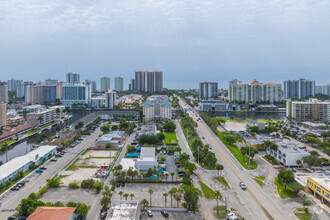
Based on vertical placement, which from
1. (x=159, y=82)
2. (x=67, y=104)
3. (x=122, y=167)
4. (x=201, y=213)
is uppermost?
(x=159, y=82)

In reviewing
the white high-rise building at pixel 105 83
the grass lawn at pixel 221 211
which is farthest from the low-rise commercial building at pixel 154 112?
the white high-rise building at pixel 105 83

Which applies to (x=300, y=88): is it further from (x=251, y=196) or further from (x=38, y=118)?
(x=38, y=118)

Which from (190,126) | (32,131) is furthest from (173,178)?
(32,131)

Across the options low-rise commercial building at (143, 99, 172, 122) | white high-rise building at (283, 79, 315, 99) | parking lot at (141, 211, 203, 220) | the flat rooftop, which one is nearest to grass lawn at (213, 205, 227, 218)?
parking lot at (141, 211, 203, 220)

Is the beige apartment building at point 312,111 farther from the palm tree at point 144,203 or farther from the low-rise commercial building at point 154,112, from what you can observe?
the palm tree at point 144,203

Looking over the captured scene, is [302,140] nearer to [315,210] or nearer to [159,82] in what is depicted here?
[315,210]

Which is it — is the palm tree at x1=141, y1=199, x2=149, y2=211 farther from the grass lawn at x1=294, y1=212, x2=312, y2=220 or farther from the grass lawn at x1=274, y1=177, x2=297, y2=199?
the grass lawn at x1=274, y1=177, x2=297, y2=199
